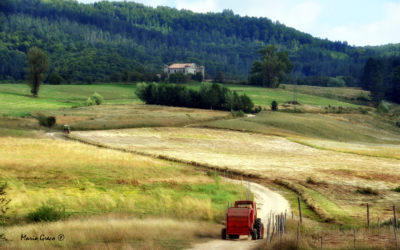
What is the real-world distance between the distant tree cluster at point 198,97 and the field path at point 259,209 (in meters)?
103

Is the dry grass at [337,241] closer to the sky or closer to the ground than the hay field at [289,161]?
closer to the sky

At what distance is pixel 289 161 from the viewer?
7300 cm

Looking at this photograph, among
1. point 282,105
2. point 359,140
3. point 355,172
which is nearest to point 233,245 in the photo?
point 355,172

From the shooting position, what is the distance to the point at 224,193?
147ft

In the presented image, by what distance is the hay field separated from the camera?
46500mm

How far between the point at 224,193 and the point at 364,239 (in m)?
20.0

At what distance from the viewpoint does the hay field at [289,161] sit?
46500 millimetres

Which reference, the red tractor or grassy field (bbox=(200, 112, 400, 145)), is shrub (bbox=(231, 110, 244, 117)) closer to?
grassy field (bbox=(200, 112, 400, 145))

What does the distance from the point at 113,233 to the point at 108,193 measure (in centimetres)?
1486

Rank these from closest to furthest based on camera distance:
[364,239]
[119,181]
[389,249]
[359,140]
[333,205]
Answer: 1. [389,249]
2. [364,239]
3. [333,205]
4. [119,181]
5. [359,140]

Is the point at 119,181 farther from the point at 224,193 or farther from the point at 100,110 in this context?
the point at 100,110

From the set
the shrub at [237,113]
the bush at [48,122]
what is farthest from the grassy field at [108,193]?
the shrub at [237,113]

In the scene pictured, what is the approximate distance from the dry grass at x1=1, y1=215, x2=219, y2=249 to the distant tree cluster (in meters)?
125

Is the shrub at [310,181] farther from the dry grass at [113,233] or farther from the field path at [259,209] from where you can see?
the dry grass at [113,233]
